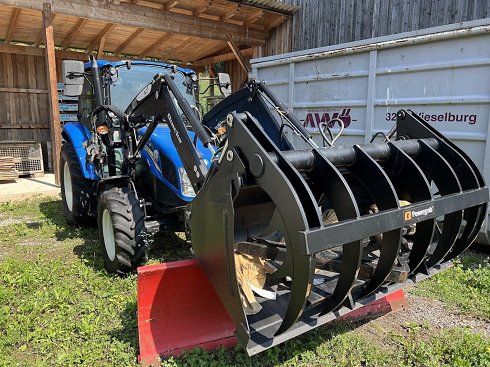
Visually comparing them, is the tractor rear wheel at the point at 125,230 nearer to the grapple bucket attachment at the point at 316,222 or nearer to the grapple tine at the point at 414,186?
the grapple bucket attachment at the point at 316,222

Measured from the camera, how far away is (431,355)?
2.62m

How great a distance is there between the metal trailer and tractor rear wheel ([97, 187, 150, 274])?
3262mm

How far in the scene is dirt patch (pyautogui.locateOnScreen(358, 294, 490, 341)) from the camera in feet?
9.78

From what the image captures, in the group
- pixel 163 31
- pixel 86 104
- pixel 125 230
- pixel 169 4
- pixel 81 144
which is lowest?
pixel 125 230

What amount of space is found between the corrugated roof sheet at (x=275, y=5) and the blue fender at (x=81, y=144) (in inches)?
180

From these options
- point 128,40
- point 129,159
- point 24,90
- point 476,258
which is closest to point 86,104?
point 129,159

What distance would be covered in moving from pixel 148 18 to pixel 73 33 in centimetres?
295

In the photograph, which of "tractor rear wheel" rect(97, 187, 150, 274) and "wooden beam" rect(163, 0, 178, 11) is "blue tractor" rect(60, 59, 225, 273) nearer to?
"tractor rear wheel" rect(97, 187, 150, 274)

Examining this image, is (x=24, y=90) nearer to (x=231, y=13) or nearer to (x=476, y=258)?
(x=231, y=13)

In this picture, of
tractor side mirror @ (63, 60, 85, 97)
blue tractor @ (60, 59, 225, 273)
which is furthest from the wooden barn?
tractor side mirror @ (63, 60, 85, 97)

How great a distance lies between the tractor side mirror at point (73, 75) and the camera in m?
3.92

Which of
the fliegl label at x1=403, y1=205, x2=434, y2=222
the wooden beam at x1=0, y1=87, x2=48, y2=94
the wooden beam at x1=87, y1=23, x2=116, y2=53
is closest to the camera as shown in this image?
the fliegl label at x1=403, y1=205, x2=434, y2=222

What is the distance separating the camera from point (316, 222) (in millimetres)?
1854

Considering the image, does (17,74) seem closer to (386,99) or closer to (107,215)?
(107,215)
